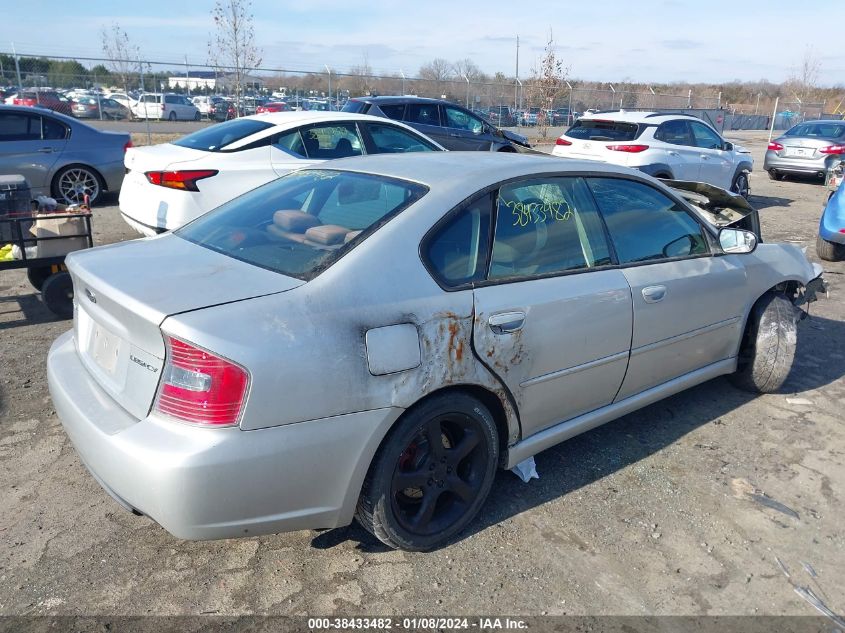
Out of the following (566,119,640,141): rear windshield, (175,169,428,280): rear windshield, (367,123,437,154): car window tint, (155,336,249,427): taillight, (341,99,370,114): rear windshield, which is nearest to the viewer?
(155,336,249,427): taillight

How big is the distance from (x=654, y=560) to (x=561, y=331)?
107 centimetres

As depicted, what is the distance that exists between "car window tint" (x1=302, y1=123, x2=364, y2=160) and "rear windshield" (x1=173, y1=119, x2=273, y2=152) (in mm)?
461

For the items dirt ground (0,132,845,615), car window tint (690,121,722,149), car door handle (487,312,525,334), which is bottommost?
dirt ground (0,132,845,615)

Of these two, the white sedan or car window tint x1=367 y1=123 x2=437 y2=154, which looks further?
car window tint x1=367 y1=123 x2=437 y2=154

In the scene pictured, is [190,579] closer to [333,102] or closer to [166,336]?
[166,336]

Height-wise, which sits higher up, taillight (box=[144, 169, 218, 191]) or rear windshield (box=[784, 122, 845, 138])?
rear windshield (box=[784, 122, 845, 138])

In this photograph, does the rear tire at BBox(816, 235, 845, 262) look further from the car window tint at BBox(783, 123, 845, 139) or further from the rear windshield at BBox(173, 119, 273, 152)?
the car window tint at BBox(783, 123, 845, 139)

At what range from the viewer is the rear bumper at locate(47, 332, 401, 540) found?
230cm

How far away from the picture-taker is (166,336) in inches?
92.4

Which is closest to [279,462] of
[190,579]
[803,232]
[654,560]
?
[190,579]

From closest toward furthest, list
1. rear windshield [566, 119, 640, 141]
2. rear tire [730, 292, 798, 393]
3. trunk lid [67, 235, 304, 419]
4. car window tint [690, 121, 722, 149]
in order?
1. trunk lid [67, 235, 304, 419]
2. rear tire [730, 292, 798, 393]
3. rear windshield [566, 119, 640, 141]
4. car window tint [690, 121, 722, 149]

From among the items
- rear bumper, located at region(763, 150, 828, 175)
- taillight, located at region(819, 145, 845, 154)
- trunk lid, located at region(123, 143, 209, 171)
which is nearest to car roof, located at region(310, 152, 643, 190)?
trunk lid, located at region(123, 143, 209, 171)

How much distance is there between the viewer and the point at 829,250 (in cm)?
852

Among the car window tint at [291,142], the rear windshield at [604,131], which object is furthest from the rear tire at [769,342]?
the rear windshield at [604,131]
